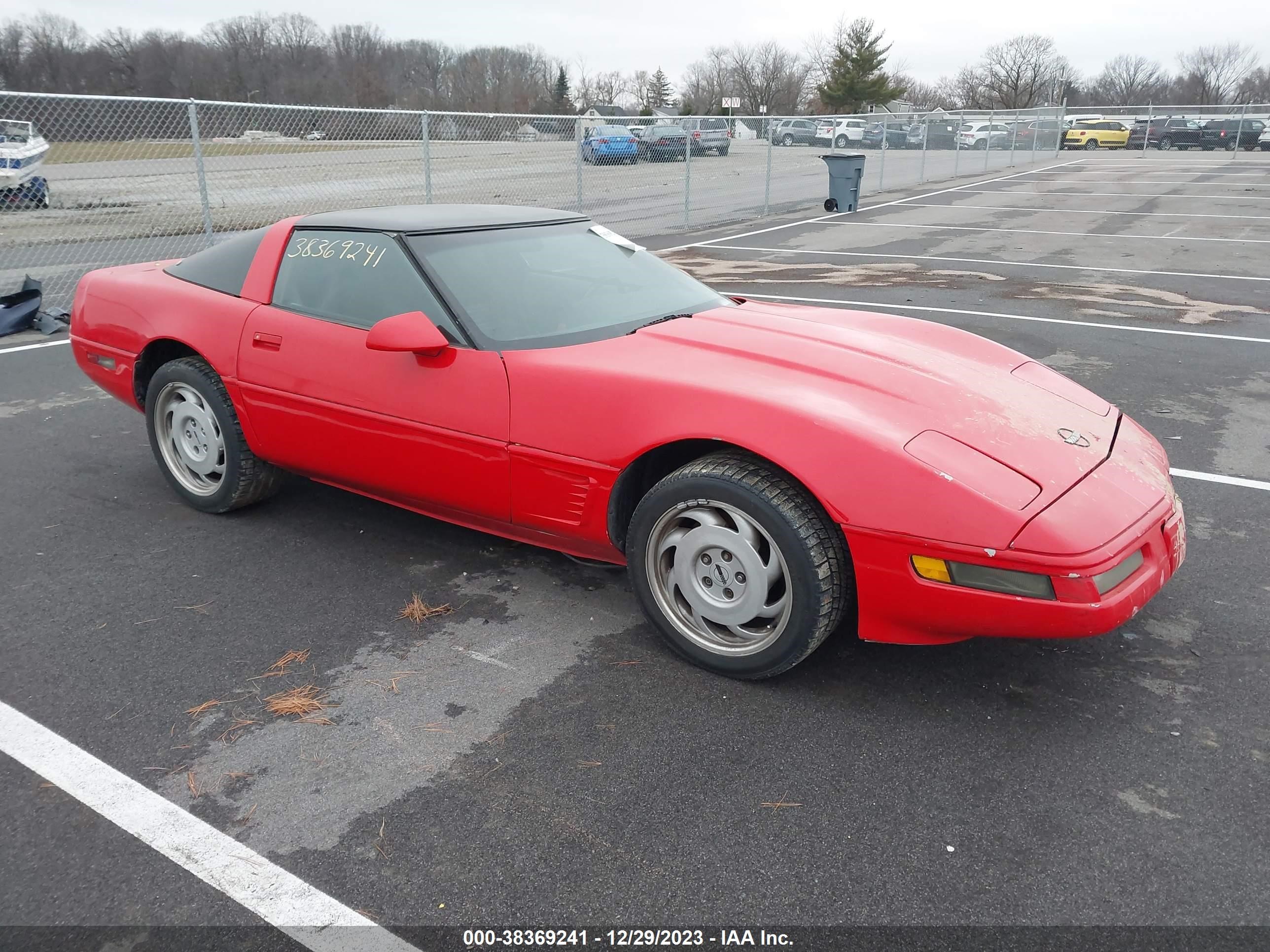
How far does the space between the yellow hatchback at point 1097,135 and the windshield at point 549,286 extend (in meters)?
46.8

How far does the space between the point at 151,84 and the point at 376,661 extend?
72.3 m

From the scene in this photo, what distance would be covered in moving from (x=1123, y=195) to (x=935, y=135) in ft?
23.0

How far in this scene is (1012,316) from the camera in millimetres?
8734

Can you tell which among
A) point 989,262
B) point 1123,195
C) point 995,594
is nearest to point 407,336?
point 995,594

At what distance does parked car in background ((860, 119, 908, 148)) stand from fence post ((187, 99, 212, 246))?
20387 mm

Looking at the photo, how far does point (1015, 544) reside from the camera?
250 cm

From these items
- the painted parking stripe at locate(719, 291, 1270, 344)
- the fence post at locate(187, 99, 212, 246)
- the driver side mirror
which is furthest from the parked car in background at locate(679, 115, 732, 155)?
the driver side mirror

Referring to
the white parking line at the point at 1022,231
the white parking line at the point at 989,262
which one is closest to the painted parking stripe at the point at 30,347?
the white parking line at the point at 989,262

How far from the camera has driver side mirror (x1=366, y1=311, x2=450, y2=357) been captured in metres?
3.24

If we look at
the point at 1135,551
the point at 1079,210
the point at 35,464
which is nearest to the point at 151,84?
the point at 1079,210

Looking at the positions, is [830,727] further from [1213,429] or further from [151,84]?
[151,84]

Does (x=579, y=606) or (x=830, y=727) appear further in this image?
(x=579, y=606)

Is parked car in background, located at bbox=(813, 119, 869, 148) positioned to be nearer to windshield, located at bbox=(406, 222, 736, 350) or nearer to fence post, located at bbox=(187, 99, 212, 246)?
fence post, located at bbox=(187, 99, 212, 246)

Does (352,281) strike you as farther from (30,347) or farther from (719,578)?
(30,347)
